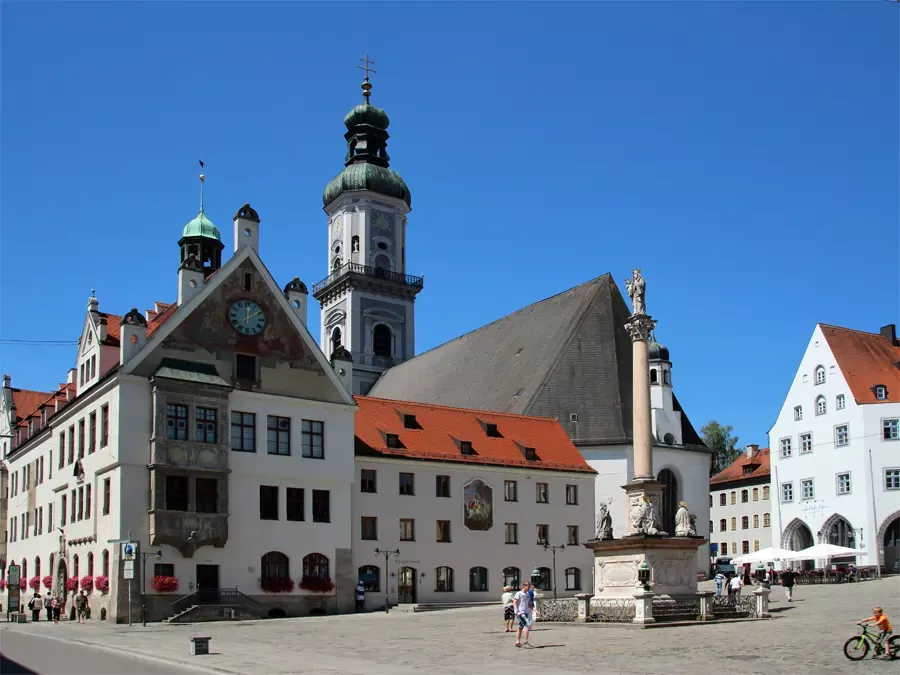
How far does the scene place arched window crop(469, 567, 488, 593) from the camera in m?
50.1

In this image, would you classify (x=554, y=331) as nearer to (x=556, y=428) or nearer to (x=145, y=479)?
(x=556, y=428)

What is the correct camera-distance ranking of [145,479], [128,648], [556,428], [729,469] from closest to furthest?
[128,648]
[145,479]
[556,428]
[729,469]

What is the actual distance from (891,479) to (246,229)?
40.0m

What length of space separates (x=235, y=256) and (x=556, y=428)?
21216mm

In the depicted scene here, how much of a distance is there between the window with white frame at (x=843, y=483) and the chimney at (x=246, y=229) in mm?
39126

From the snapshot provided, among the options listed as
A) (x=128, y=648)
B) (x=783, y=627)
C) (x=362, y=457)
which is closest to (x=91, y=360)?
(x=362, y=457)

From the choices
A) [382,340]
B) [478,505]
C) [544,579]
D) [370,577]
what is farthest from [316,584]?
[382,340]

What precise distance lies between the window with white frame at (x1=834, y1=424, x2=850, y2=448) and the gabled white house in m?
0.06

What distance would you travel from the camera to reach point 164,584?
3959cm

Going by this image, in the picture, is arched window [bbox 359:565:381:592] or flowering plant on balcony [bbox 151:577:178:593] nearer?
flowering plant on balcony [bbox 151:577:178:593]

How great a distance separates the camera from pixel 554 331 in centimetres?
6612

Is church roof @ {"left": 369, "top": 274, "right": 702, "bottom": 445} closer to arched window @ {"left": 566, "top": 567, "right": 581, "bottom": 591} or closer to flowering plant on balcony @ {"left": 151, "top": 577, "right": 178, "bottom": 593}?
arched window @ {"left": 566, "top": 567, "right": 581, "bottom": 591}

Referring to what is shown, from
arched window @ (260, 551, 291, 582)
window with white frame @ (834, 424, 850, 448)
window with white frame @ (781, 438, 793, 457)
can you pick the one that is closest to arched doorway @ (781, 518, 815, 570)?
window with white frame @ (781, 438, 793, 457)

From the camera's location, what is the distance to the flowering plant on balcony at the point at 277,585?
42.8m
